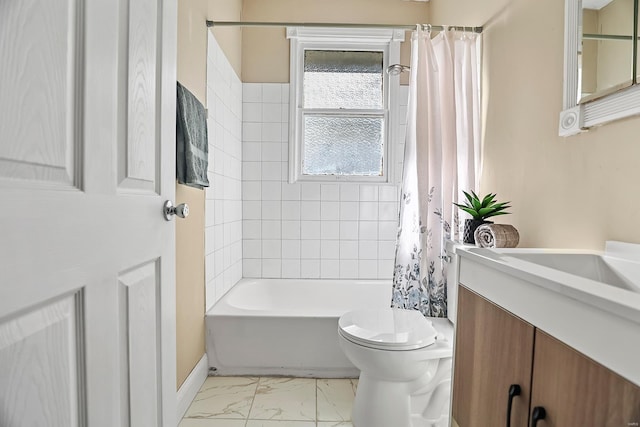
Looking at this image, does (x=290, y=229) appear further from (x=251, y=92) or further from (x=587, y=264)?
(x=587, y=264)

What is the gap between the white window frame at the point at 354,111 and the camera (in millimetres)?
2791

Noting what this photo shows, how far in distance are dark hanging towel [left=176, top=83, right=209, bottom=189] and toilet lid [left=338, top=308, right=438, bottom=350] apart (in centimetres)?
94

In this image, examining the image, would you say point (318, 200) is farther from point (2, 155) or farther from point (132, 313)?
point (2, 155)

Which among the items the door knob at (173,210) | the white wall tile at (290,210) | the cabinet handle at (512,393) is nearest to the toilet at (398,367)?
the cabinet handle at (512,393)

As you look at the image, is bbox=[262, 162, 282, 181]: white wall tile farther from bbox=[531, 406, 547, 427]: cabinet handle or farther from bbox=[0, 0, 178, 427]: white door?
bbox=[531, 406, 547, 427]: cabinet handle

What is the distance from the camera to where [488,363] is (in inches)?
34.7

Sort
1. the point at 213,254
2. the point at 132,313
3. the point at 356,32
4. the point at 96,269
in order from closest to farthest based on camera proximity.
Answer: the point at 96,269
the point at 132,313
the point at 213,254
the point at 356,32

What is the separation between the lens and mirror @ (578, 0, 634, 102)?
1037 millimetres

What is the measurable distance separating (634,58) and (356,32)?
2.11 m

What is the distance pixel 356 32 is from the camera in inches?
110

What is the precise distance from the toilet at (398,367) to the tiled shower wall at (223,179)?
96cm

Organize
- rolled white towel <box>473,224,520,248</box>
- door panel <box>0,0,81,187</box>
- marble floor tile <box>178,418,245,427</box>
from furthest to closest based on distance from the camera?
marble floor tile <box>178,418,245,427</box>
rolled white towel <box>473,224,520,248</box>
door panel <box>0,0,81,187</box>

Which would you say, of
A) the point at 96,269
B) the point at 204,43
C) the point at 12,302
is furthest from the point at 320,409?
the point at 204,43

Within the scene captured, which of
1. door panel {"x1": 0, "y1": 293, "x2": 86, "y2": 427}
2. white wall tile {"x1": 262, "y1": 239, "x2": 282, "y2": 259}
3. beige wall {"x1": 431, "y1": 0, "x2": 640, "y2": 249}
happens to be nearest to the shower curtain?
beige wall {"x1": 431, "y1": 0, "x2": 640, "y2": 249}
